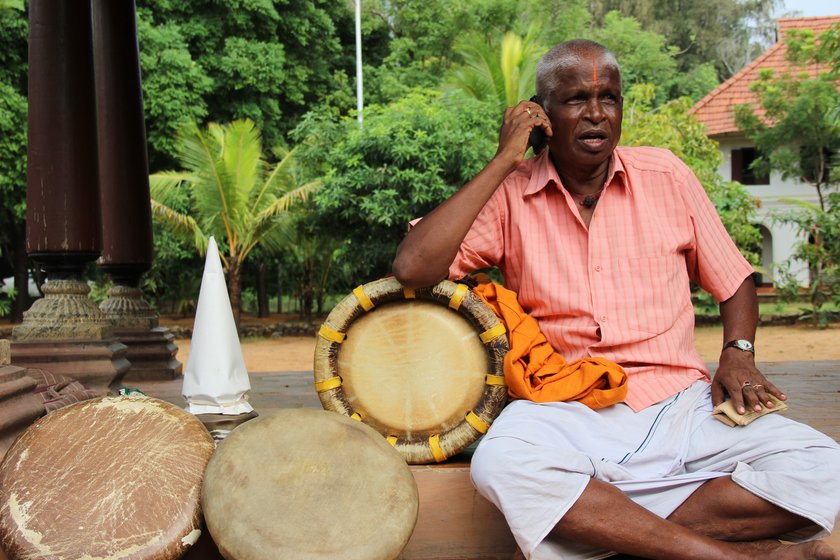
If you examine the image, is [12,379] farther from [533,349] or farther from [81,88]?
[81,88]

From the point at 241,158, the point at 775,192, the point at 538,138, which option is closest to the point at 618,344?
the point at 538,138

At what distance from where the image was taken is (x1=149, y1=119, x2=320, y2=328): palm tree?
42.2 feet

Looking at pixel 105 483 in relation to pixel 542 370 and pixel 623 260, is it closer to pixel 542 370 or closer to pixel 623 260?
pixel 542 370

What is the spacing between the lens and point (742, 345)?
2.60 metres

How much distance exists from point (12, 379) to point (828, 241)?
46.9ft

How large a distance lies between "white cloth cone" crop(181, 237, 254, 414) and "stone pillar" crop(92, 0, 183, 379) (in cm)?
331

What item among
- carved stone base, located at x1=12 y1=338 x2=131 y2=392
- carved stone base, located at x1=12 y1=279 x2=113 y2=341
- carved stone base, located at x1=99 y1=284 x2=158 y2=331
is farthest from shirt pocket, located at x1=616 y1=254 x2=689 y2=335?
carved stone base, located at x1=99 y1=284 x2=158 y2=331

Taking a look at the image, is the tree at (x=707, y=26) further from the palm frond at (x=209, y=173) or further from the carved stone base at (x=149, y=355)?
the carved stone base at (x=149, y=355)

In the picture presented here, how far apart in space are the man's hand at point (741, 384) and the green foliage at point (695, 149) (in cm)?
1282

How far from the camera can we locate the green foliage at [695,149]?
50.2 feet

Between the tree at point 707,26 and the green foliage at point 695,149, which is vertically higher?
the tree at point 707,26

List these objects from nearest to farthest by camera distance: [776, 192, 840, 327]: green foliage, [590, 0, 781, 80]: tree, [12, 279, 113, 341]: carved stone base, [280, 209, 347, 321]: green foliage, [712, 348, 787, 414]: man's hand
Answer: [712, 348, 787, 414]: man's hand → [12, 279, 113, 341]: carved stone base → [280, 209, 347, 321]: green foliage → [776, 192, 840, 327]: green foliage → [590, 0, 781, 80]: tree

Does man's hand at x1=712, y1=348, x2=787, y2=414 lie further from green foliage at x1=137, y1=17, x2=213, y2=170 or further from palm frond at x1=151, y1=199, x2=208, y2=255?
green foliage at x1=137, y1=17, x2=213, y2=170

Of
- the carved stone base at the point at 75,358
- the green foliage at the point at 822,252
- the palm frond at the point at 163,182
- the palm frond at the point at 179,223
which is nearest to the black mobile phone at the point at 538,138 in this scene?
the carved stone base at the point at 75,358
